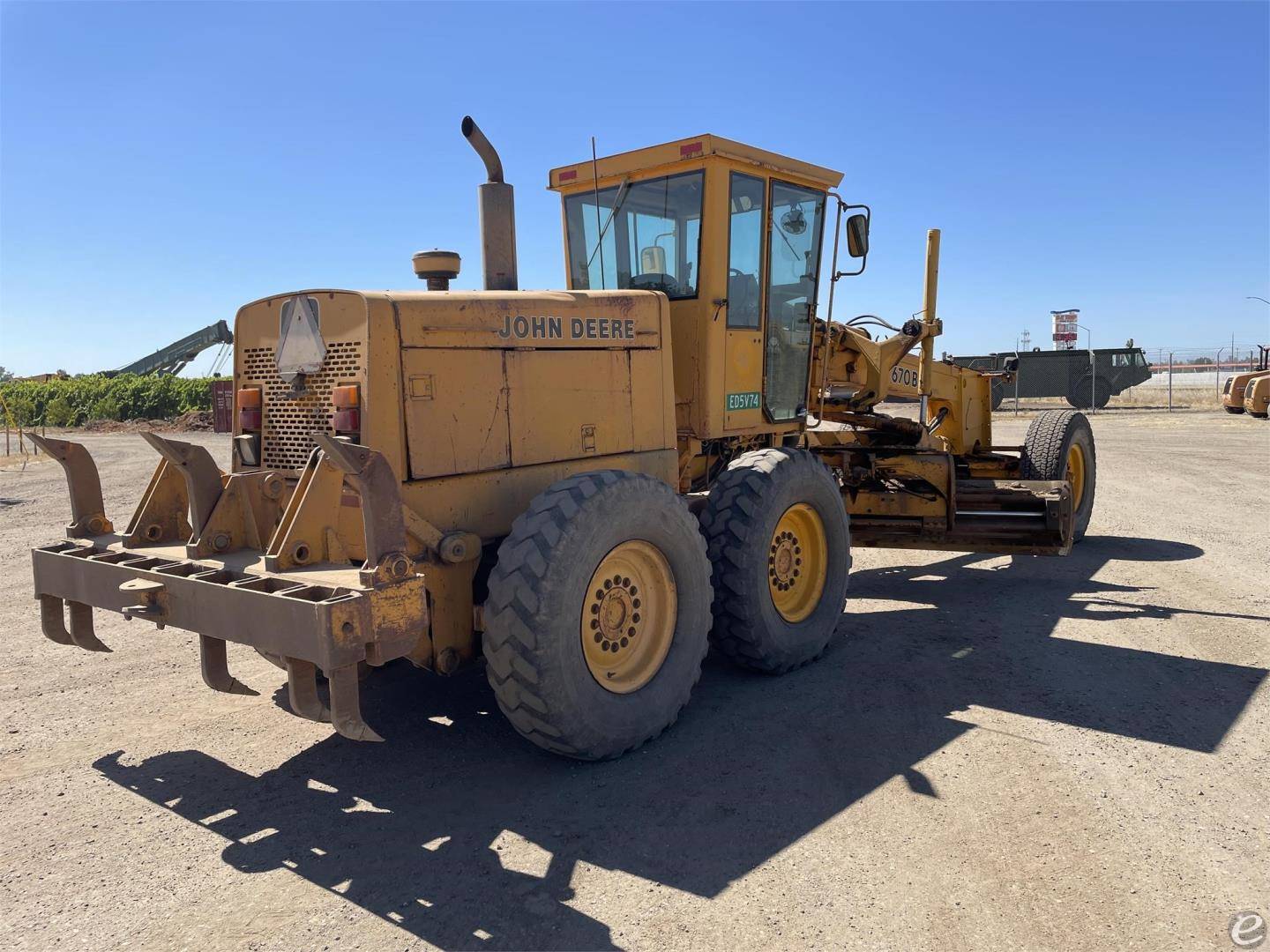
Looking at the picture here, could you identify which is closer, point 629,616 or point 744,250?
point 629,616

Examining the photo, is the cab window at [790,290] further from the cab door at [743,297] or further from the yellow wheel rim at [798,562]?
the yellow wheel rim at [798,562]

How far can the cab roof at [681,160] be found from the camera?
570cm

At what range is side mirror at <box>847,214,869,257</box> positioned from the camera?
6.52 meters

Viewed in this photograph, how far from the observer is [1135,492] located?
13.1m

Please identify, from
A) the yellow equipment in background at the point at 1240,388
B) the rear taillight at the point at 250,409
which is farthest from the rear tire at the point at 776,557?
the yellow equipment in background at the point at 1240,388

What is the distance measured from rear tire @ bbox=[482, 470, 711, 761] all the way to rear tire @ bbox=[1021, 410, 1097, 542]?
5.63m

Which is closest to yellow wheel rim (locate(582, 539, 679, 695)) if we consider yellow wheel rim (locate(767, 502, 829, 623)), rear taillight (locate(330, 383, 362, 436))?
yellow wheel rim (locate(767, 502, 829, 623))

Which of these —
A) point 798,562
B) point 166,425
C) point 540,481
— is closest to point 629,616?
point 540,481

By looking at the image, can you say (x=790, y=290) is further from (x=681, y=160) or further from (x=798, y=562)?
(x=798, y=562)

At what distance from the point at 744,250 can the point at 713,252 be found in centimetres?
34

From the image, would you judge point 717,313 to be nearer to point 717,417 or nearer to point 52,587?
point 717,417

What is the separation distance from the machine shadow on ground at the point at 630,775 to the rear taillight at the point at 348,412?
1.60 m

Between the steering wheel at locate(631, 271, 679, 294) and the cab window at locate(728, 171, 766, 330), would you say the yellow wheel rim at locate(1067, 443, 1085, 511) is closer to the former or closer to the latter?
the cab window at locate(728, 171, 766, 330)

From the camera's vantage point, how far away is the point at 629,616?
4562mm
